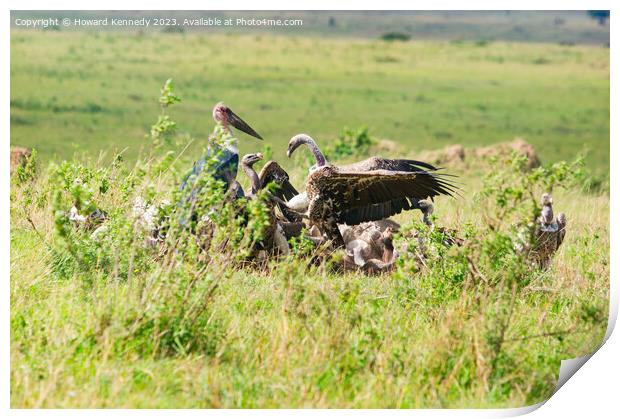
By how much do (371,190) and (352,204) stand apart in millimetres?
280

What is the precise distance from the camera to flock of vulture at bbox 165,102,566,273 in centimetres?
931

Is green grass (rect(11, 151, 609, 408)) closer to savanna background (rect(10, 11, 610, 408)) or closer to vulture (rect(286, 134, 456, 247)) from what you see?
savanna background (rect(10, 11, 610, 408))

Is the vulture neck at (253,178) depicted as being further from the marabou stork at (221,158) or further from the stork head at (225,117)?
the stork head at (225,117)

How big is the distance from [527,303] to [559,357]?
1.48 meters

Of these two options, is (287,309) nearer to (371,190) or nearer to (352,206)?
(371,190)

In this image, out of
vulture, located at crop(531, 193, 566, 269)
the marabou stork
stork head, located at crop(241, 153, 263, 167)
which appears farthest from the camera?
stork head, located at crop(241, 153, 263, 167)

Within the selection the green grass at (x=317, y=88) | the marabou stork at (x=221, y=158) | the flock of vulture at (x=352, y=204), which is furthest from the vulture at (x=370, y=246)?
the green grass at (x=317, y=88)

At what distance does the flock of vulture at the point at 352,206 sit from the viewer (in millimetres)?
9281

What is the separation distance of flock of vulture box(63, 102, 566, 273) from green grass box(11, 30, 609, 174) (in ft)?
34.0

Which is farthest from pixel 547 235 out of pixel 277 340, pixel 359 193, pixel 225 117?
pixel 277 340

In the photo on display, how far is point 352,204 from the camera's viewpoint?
31.9ft

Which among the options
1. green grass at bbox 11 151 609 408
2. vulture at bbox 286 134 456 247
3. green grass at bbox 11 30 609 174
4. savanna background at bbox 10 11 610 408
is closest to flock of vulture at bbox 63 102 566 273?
vulture at bbox 286 134 456 247

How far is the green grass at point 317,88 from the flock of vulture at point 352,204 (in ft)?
34.0

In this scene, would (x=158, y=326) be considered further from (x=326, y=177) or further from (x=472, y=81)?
(x=472, y=81)
